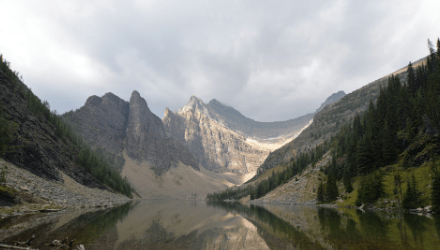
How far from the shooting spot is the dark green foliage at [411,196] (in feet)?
136

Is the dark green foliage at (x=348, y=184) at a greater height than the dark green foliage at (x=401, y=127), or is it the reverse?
the dark green foliage at (x=401, y=127)

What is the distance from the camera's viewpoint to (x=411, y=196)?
139 feet

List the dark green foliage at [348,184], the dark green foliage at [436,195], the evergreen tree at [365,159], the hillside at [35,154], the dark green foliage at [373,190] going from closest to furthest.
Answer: the dark green foliage at [436,195] < the hillside at [35,154] < the dark green foliage at [373,190] < the dark green foliage at [348,184] < the evergreen tree at [365,159]

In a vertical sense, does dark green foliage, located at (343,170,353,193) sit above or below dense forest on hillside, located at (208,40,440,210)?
below

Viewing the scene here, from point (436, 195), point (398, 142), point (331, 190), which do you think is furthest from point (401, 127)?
point (436, 195)

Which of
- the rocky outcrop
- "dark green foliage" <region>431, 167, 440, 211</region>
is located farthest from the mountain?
the rocky outcrop

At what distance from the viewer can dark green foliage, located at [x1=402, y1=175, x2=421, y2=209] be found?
136ft

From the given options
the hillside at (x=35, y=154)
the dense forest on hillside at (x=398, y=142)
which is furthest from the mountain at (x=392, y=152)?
the hillside at (x=35, y=154)

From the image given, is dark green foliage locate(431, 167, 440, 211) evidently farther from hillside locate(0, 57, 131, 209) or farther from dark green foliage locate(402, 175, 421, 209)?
hillside locate(0, 57, 131, 209)

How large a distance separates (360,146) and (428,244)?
218 feet

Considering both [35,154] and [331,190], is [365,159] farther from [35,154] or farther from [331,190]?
[35,154]

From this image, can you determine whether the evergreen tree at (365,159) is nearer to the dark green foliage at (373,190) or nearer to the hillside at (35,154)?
the dark green foliage at (373,190)

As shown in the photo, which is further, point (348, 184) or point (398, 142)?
point (348, 184)

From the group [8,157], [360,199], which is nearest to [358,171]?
[360,199]
